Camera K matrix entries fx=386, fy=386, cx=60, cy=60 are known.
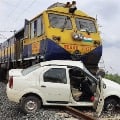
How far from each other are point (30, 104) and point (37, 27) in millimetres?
5021

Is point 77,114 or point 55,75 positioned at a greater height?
point 55,75

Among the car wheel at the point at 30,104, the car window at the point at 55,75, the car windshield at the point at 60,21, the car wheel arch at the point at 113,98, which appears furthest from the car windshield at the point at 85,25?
the car wheel at the point at 30,104

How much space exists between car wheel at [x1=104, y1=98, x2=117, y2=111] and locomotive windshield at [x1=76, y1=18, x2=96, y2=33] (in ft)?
14.9

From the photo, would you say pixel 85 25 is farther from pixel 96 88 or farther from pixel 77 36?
pixel 96 88

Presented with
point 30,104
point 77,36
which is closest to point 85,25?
point 77,36

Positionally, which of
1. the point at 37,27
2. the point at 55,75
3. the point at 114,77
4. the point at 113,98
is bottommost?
the point at 113,98

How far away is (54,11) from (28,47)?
252 centimetres

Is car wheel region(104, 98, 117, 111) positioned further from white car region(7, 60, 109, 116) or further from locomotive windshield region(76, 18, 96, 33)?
locomotive windshield region(76, 18, 96, 33)

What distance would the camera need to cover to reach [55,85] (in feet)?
38.4

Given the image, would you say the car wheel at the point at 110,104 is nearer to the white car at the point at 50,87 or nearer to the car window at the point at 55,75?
the white car at the point at 50,87

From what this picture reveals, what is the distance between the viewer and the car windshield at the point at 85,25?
1584 centimetres

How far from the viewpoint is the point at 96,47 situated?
1566 centimetres

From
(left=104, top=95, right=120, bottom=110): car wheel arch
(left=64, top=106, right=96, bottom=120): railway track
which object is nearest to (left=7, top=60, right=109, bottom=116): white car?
(left=64, top=106, right=96, bottom=120): railway track

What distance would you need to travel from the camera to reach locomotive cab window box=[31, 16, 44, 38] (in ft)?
50.1
